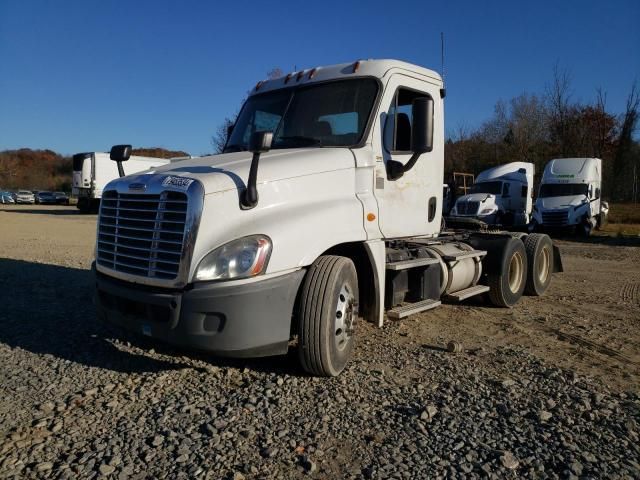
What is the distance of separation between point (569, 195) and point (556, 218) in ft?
4.52

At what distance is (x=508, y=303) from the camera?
7.38 meters

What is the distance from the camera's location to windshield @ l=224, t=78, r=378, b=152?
4910 mm

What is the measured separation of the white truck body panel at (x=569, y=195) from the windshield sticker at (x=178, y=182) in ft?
73.9

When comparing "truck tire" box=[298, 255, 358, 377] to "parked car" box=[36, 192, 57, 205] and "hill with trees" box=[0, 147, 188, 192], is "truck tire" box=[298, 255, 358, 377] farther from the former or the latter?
"hill with trees" box=[0, 147, 188, 192]

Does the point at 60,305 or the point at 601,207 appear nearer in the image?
the point at 60,305

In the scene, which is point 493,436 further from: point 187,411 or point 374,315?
point 187,411

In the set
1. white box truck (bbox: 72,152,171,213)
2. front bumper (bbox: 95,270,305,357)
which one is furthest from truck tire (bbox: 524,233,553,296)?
white box truck (bbox: 72,152,171,213)

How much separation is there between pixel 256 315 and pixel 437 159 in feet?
10.5

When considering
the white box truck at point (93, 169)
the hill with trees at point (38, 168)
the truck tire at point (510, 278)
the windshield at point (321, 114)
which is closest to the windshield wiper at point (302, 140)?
the windshield at point (321, 114)

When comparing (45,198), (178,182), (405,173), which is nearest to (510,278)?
(405,173)

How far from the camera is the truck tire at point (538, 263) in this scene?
811 cm

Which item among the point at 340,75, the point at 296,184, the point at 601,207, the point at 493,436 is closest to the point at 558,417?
the point at 493,436

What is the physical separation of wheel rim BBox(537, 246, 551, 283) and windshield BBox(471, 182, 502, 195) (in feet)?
60.1

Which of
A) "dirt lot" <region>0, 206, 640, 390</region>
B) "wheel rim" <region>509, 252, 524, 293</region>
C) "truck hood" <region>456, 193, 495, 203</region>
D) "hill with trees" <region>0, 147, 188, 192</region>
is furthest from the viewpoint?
"hill with trees" <region>0, 147, 188, 192</region>
